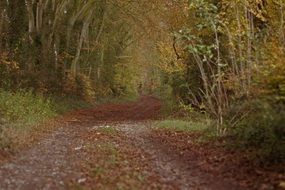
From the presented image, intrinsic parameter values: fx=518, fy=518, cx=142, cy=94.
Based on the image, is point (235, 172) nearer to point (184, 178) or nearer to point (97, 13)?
point (184, 178)

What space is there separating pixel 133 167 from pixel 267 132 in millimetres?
3529

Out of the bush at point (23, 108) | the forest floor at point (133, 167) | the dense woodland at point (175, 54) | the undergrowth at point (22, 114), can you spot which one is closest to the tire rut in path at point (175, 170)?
the forest floor at point (133, 167)

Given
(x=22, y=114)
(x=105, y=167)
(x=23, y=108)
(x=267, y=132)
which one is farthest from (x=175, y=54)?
(x=267, y=132)

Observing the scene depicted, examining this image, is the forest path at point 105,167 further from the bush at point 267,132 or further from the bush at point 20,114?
the bush at point 267,132

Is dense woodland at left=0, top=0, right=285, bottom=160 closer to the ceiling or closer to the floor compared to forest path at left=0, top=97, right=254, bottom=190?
closer to the ceiling

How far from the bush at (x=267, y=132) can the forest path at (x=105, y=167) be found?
4.36 ft

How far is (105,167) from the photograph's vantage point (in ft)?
43.0

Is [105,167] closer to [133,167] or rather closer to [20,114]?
[133,167]

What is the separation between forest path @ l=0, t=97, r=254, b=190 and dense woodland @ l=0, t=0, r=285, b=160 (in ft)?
6.33

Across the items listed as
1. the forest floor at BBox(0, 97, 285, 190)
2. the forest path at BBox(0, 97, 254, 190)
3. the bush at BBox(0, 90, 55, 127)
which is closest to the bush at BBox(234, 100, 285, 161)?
the forest floor at BBox(0, 97, 285, 190)

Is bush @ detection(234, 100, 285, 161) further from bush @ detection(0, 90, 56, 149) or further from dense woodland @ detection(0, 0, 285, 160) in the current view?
bush @ detection(0, 90, 56, 149)

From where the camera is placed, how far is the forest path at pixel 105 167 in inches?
456

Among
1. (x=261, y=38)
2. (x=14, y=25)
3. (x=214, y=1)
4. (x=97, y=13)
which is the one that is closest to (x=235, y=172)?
(x=261, y=38)

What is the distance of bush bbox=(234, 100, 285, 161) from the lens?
11734mm
